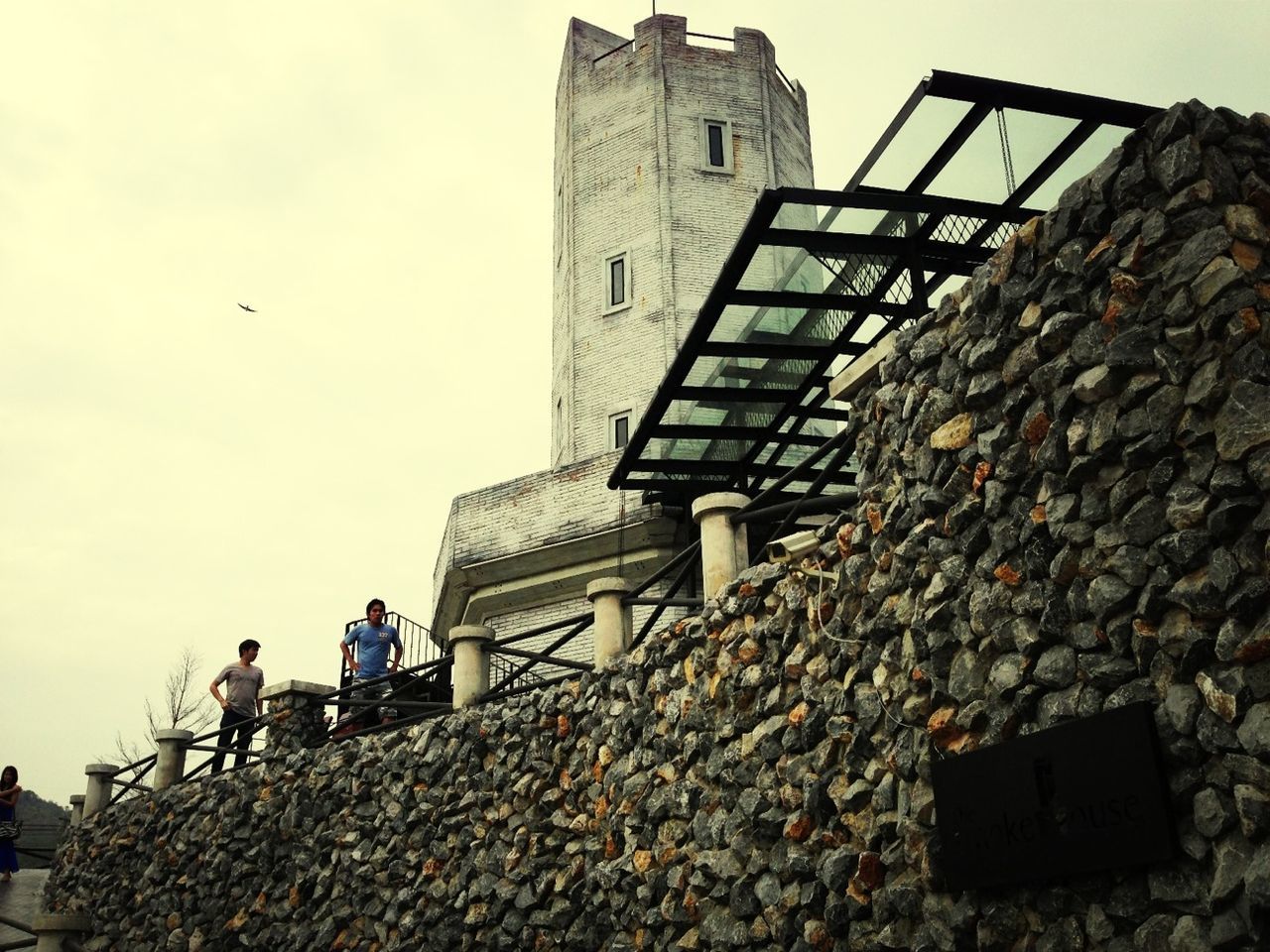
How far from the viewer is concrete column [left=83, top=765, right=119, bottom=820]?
15719mm

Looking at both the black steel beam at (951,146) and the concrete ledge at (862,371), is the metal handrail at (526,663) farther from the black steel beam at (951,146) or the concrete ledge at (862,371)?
the black steel beam at (951,146)

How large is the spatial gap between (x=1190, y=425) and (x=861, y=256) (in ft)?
16.5

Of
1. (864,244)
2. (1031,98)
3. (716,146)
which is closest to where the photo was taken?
(1031,98)

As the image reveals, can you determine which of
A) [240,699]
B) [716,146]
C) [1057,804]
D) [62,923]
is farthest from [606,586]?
[716,146]

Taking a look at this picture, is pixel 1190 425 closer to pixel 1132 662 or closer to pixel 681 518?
pixel 1132 662

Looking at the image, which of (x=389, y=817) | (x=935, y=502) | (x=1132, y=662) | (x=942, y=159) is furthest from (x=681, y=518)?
(x=1132, y=662)

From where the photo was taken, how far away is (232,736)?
14.6 meters

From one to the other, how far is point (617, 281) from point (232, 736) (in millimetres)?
10993

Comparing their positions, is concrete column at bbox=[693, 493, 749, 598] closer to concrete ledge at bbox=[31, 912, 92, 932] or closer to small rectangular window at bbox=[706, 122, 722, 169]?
concrete ledge at bbox=[31, 912, 92, 932]

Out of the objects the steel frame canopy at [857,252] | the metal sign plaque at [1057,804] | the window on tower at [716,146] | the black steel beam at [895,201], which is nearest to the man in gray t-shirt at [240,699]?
the steel frame canopy at [857,252]

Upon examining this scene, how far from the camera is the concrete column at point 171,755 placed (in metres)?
14.9

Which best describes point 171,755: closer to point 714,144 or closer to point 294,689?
point 294,689

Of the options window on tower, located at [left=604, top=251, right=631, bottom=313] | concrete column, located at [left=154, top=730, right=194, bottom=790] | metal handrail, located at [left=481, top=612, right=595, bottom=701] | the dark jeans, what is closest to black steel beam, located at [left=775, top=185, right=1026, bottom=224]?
metal handrail, located at [left=481, top=612, right=595, bottom=701]

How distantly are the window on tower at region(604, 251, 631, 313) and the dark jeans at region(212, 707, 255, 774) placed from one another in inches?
407
